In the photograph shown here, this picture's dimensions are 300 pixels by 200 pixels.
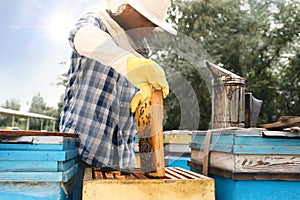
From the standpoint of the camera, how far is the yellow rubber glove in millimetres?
1278

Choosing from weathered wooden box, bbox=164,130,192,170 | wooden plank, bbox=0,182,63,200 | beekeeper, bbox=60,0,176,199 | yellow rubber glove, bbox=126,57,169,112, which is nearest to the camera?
wooden plank, bbox=0,182,63,200

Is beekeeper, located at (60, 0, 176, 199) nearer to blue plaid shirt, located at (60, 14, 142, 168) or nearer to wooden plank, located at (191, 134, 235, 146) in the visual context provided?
blue plaid shirt, located at (60, 14, 142, 168)

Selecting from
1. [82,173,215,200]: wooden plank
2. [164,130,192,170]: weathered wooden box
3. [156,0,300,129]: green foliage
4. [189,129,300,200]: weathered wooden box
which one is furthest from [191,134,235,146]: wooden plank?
[156,0,300,129]: green foliage

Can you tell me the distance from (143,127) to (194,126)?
0.72 feet

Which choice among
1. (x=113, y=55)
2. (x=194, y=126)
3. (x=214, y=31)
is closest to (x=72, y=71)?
(x=113, y=55)

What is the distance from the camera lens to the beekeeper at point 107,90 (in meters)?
1.64

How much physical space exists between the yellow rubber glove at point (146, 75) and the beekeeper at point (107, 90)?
0.17 m

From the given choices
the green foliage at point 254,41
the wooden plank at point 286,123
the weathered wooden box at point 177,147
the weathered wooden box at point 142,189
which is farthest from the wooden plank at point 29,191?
the green foliage at point 254,41

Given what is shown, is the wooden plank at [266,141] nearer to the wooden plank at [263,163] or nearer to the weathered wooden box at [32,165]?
the wooden plank at [263,163]

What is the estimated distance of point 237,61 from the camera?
10.1m

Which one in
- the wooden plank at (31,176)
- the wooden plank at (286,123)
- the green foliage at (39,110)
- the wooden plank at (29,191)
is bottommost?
the wooden plank at (29,191)

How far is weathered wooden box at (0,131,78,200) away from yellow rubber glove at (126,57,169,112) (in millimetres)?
343

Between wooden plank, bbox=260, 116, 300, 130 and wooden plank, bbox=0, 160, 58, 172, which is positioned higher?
wooden plank, bbox=260, 116, 300, 130

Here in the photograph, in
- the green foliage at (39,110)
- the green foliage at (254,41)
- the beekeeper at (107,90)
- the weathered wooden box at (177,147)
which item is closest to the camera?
the beekeeper at (107,90)
